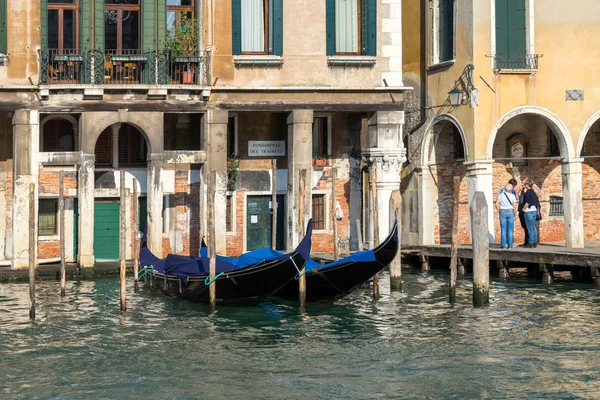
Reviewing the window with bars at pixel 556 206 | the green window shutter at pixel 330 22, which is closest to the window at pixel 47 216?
the green window shutter at pixel 330 22

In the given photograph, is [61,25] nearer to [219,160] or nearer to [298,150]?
[219,160]

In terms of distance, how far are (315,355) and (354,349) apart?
0.58 metres

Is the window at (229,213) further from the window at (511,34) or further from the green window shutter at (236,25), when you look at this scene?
the window at (511,34)

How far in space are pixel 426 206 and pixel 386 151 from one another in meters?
1.73

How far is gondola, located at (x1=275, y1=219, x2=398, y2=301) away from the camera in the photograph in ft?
53.2

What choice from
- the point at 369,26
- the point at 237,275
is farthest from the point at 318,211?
the point at 237,275

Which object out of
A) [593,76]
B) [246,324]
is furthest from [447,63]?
[246,324]

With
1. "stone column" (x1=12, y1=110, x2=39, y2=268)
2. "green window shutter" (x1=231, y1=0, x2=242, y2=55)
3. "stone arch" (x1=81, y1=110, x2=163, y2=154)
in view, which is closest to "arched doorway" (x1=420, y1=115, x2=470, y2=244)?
"green window shutter" (x1=231, y1=0, x2=242, y2=55)

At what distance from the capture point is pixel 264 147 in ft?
73.4

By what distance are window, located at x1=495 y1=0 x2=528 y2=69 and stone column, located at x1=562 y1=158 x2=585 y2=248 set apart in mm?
1967

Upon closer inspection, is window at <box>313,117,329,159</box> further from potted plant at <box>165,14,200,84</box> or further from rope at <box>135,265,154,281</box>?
rope at <box>135,265,154,281</box>

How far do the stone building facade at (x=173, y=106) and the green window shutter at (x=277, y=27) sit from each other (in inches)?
1.0

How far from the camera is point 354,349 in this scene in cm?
1334

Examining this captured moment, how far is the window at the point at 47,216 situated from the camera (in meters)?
21.3
